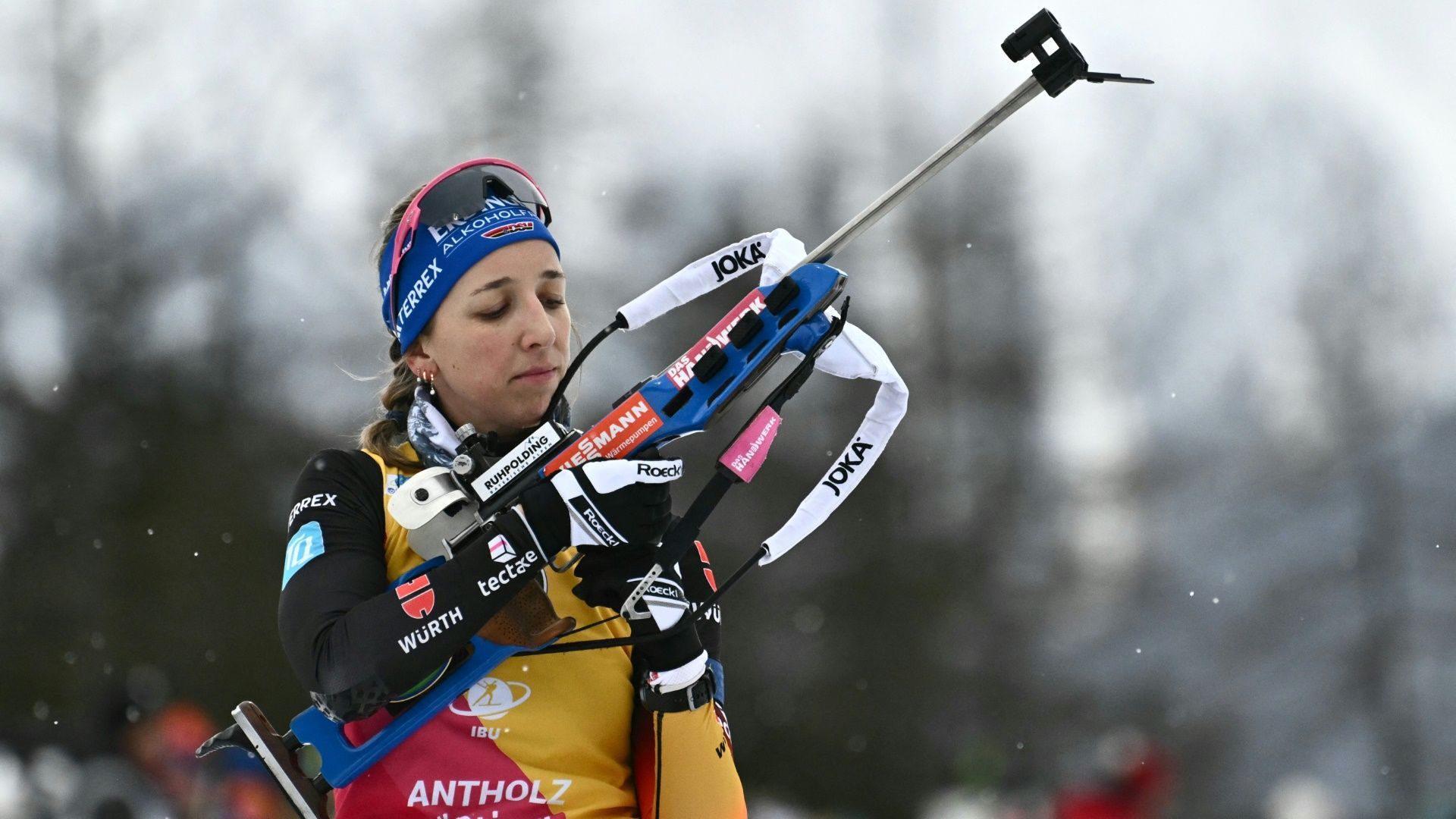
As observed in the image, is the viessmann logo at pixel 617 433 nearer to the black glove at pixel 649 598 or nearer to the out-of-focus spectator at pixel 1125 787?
the black glove at pixel 649 598

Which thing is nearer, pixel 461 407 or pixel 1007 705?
pixel 461 407

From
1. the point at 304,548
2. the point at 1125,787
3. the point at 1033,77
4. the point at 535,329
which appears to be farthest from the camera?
the point at 1125,787

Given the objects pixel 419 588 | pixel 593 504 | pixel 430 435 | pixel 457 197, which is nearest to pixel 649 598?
pixel 593 504

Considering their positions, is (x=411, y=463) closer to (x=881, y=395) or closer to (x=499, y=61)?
(x=881, y=395)

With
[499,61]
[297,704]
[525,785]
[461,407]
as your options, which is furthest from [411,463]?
[499,61]

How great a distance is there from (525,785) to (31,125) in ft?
23.5

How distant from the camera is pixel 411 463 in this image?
1.74 m

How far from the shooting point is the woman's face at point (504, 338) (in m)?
1.70

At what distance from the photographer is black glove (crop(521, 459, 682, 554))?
4.91ft

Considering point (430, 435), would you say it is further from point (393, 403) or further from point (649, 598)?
point (649, 598)

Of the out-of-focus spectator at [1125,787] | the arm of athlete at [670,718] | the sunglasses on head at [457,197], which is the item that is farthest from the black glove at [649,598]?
the out-of-focus spectator at [1125,787]

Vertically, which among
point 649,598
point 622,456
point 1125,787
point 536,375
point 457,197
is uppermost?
point 457,197

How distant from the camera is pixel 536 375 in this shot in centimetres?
171

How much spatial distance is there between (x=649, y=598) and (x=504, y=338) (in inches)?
15.4
